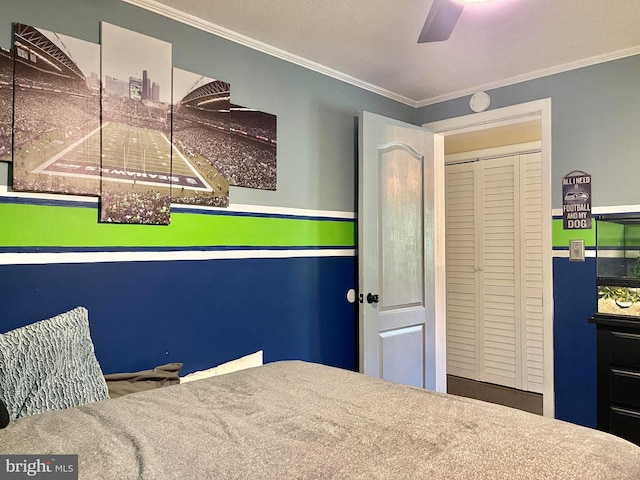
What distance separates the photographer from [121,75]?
200 centimetres

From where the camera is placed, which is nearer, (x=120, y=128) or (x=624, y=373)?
(x=120, y=128)

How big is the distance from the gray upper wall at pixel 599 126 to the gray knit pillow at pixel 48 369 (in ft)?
8.71

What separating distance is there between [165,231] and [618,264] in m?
2.30

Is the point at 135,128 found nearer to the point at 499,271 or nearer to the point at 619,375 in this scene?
the point at 619,375

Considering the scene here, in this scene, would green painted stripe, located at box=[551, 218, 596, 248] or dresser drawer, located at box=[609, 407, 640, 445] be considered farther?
green painted stripe, located at box=[551, 218, 596, 248]

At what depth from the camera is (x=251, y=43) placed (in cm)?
248

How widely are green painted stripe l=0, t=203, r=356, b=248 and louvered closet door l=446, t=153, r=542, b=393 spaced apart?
1735 mm

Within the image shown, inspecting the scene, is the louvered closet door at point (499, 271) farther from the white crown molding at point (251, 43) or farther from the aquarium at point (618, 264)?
the aquarium at point (618, 264)

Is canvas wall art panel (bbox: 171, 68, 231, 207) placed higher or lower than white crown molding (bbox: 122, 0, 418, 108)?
lower

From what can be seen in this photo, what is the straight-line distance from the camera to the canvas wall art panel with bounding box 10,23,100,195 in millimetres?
1736

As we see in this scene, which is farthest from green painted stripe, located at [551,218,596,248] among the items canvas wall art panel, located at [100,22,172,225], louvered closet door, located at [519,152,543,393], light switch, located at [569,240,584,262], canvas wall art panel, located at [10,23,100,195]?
canvas wall art panel, located at [10,23,100,195]

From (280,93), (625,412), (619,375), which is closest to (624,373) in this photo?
(619,375)

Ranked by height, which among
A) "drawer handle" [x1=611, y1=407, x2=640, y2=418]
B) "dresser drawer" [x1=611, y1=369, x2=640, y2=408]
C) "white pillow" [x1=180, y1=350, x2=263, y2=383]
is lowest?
"drawer handle" [x1=611, y1=407, x2=640, y2=418]

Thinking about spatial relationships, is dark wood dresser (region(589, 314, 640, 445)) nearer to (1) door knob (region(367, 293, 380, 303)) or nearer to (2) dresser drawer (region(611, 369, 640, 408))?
(2) dresser drawer (region(611, 369, 640, 408))
